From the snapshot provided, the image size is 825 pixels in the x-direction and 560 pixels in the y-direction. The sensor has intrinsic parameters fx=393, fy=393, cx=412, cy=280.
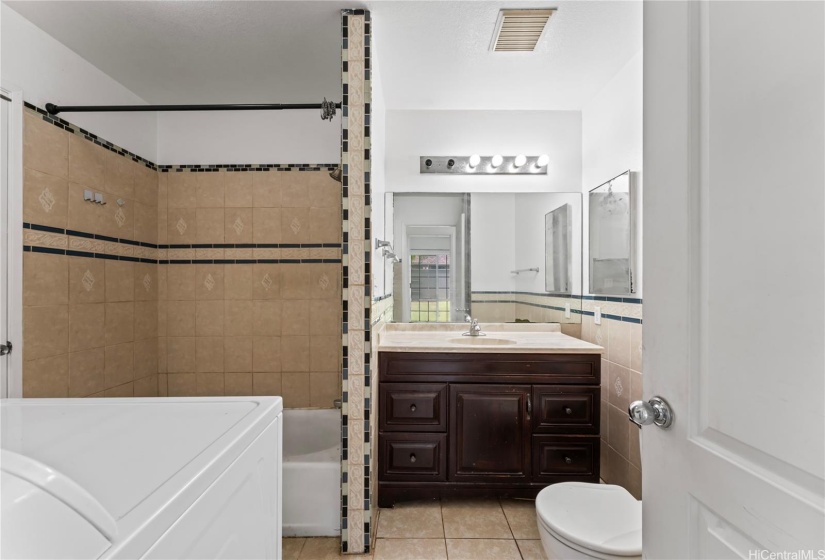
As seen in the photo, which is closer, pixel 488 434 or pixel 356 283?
pixel 356 283

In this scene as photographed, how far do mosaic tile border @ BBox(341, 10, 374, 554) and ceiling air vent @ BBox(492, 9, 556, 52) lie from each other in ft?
1.99

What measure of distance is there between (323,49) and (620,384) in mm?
2351

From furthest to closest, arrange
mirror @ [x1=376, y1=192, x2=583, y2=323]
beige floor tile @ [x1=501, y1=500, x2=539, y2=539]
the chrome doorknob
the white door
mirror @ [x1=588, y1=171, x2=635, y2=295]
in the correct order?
mirror @ [x1=376, y1=192, x2=583, y2=323]
mirror @ [x1=588, y1=171, x2=635, y2=295]
beige floor tile @ [x1=501, y1=500, x2=539, y2=539]
the chrome doorknob
the white door

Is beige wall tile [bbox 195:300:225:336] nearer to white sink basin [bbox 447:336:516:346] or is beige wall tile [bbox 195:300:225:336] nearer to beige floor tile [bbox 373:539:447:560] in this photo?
white sink basin [bbox 447:336:516:346]

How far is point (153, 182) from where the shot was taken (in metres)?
2.58

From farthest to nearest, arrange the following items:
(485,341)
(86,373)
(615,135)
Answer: (485,341) → (615,135) → (86,373)

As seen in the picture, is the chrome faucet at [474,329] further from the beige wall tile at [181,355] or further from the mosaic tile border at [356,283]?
the beige wall tile at [181,355]

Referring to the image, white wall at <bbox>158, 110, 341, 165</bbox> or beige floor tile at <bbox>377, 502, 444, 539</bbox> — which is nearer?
beige floor tile at <bbox>377, 502, 444, 539</bbox>

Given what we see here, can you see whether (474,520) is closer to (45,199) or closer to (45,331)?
(45,331)

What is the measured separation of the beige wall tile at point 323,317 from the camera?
2619mm

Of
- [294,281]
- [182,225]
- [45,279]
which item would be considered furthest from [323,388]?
[45,279]

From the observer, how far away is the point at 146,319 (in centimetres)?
250

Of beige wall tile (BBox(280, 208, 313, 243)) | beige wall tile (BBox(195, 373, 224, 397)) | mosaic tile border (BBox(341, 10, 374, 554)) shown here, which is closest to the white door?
mosaic tile border (BBox(341, 10, 374, 554))

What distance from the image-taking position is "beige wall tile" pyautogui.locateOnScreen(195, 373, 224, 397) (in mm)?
2604
